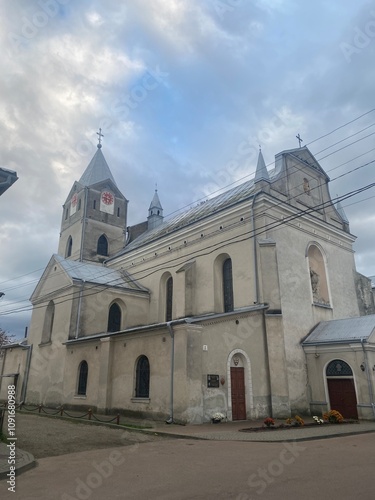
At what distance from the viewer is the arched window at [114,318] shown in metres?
27.8

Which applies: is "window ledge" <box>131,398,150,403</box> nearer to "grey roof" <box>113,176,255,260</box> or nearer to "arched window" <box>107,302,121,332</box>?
"arched window" <box>107,302,121,332</box>

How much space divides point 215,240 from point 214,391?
406 inches

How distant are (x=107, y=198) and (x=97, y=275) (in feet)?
45.5

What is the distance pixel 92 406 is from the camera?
70.8 feet

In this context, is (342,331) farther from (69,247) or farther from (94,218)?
(69,247)

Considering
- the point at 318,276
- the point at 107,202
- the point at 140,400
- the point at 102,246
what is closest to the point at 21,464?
the point at 140,400

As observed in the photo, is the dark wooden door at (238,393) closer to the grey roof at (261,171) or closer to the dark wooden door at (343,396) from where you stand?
the dark wooden door at (343,396)

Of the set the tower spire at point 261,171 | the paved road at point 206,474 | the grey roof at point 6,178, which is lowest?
the paved road at point 206,474

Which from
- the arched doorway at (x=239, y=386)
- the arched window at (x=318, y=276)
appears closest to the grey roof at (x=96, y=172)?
the arched window at (x=318, y=276)

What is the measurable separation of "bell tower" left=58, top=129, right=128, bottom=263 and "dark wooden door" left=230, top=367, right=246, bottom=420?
21.7m

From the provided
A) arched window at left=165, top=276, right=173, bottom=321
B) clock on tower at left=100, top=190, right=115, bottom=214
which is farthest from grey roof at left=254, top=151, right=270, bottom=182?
clock on tower at left=100, top=190, right=115, bottom=214

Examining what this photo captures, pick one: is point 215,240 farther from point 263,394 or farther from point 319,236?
point 263,394

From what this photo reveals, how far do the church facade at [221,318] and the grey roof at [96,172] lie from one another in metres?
11.7

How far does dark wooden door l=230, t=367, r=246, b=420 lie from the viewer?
60.3 feet
